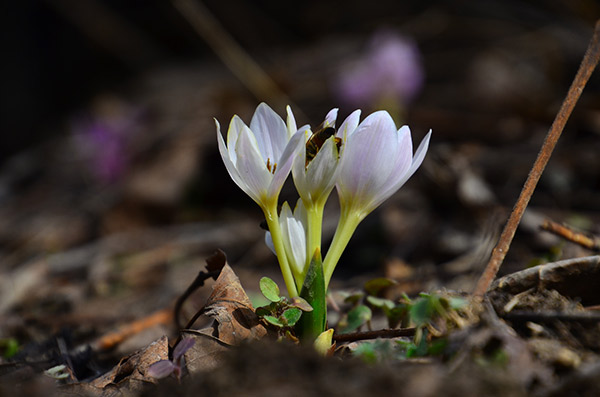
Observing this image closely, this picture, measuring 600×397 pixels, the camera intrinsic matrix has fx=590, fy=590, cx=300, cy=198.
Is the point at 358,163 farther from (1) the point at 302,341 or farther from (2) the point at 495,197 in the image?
(2) the point at 495,197

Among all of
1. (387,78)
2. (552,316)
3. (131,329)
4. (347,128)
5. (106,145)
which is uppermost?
(106,145)

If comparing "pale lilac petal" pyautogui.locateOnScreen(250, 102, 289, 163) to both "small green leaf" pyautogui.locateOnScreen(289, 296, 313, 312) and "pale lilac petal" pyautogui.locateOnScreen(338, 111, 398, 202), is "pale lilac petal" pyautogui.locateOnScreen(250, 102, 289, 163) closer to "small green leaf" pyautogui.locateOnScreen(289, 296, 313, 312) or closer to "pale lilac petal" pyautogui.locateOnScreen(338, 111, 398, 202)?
"pale lilac petal" pyautogui.locateOnScreen(338, 111, 398, 202)

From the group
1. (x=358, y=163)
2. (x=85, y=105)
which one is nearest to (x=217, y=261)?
(x=358, y=163)

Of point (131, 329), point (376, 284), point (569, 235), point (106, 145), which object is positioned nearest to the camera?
point (569, 235)

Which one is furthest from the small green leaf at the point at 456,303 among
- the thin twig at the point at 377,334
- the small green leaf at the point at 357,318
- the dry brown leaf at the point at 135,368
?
the dry brown leaf at the point at 135,368

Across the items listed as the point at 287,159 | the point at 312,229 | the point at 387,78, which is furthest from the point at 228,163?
Answer: the point at 387,78

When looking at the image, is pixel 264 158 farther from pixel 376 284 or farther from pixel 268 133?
pixel 376 284
